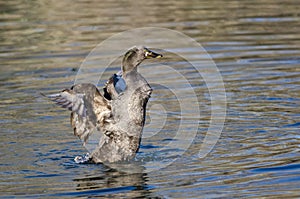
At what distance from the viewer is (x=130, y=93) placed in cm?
883

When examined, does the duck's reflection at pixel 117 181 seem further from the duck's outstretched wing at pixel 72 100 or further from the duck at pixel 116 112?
the duck's outstretched wing at pixel 72 100

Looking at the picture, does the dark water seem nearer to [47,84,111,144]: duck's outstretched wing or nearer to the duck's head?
[47,84,111,144]: duck's outstretched wing

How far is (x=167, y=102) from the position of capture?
11.7 meters

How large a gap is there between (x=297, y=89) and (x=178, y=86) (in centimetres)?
190

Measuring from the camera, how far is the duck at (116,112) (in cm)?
863

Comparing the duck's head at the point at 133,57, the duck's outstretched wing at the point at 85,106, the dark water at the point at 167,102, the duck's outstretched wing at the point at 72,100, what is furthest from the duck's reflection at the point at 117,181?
the duck's head at the point at 133,57

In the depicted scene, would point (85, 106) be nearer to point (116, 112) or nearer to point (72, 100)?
point (72, 100)

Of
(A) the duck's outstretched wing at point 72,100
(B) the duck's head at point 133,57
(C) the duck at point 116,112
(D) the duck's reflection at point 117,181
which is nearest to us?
(D) the duck's reflection at point 117,181

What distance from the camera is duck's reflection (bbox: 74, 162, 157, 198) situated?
7.83 m

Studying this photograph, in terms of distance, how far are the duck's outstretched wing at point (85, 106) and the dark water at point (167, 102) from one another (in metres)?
0.47

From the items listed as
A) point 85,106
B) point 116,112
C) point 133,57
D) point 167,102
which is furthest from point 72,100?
point 167,102

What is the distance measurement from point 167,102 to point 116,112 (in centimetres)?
287

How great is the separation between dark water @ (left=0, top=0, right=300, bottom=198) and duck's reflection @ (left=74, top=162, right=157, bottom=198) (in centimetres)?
1

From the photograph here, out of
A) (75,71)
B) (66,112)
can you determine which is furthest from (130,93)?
(75,71)
